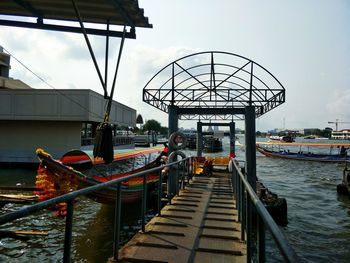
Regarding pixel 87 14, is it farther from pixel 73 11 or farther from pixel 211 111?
pixel 211 111

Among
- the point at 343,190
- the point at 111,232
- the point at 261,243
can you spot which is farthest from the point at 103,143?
the point at 343,190

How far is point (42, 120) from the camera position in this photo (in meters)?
27.3

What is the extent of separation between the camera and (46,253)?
7984mm

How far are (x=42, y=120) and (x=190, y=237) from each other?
999 inches

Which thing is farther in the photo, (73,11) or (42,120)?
(42,120)

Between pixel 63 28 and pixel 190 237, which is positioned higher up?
pixel 63 28

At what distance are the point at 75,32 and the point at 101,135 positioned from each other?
1.64 meters

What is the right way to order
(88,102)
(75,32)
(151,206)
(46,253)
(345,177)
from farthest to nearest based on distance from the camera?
(88,102)
(345,177)
(151,206)
(46,253)
(75,32)

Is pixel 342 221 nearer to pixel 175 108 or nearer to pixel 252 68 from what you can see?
pixel 252 68

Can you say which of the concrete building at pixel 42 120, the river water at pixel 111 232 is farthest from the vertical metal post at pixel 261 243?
the concrete building at pixel 42 120

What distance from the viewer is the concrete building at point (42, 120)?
88.3ft

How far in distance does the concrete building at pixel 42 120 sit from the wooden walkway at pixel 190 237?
21.2m

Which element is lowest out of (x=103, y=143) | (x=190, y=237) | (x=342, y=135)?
(x=190, y=237)

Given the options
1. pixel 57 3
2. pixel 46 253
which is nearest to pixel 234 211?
pixel 46 253
